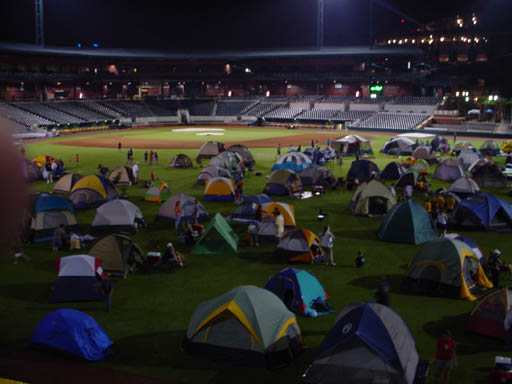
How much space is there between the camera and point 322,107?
94938 mm

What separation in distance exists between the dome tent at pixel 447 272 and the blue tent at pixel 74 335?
868 cm

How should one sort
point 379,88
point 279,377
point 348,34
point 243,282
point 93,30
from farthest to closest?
point 348,34
point 93,30
point 379,88
point 243,282
point 279,377

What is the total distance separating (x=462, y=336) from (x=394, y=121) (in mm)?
69263

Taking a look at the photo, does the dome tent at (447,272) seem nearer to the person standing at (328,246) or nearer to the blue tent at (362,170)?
the person standing at (328,246)

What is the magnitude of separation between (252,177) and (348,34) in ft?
280

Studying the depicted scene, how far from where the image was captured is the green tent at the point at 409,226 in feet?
67.3

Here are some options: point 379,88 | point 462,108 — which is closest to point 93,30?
point 379,88

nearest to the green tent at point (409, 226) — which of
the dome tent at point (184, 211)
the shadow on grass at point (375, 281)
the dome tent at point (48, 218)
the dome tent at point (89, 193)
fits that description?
the shadow on grass at point (375, 281)

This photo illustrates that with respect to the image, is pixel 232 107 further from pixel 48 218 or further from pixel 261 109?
pixel 48 218

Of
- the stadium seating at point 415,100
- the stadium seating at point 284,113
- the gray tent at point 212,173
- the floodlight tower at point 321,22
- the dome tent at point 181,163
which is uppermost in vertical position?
the floodlight tower at point 321,22

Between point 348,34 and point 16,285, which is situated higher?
point 348,34

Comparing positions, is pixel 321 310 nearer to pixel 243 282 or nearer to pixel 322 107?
pixel 243 282

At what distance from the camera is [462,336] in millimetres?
12688

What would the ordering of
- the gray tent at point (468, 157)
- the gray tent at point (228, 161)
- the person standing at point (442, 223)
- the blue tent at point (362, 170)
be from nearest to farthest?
the person standing at point (442, 223), the blue tent at point (362, 170), the gray tent at point (228, 161), the gray tent at point (468, 157)
